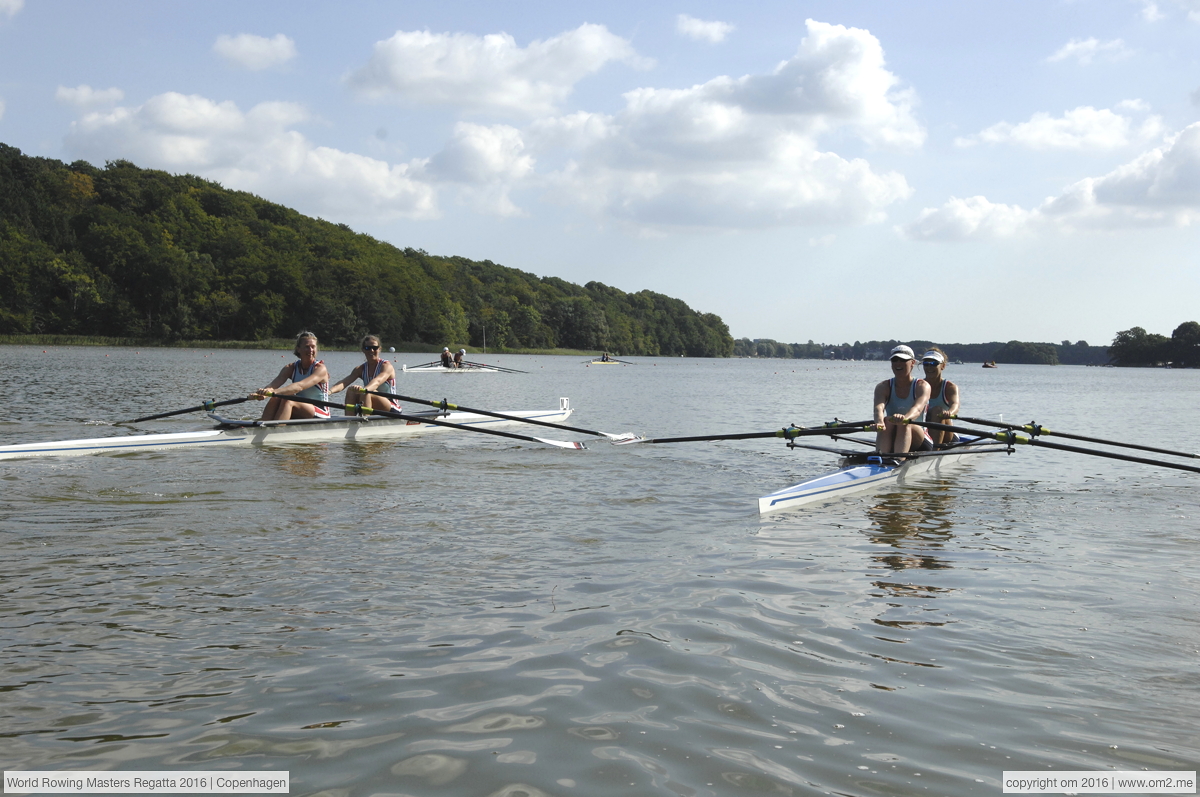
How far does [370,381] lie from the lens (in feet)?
43.4

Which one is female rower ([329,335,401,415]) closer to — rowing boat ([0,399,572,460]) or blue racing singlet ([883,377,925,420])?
rowing boat ([0,399,572,460])

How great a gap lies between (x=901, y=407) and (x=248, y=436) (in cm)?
891

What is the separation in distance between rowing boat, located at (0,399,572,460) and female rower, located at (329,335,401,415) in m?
0.26

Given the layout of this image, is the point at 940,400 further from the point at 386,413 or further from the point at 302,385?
the point at 302,385

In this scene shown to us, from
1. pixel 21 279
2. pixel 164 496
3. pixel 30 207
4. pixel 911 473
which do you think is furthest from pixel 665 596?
pixel 30 207

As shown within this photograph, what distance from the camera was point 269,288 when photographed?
95.3m

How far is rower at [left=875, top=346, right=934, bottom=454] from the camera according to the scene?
9.76m

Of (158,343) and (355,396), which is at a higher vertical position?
(158,343)

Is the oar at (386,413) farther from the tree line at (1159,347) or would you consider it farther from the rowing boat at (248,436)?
the tree line at (1159,347)

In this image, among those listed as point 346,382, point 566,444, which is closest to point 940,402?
point 566,444

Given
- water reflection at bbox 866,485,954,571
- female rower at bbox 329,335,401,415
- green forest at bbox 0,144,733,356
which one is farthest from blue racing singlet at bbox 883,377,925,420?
green forest at bbox 0,144,733,356

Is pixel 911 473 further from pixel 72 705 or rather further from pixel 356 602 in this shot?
pixel 72 705

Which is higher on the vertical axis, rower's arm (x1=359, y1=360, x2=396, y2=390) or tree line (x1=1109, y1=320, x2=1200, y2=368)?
tree line (x1=1109, y1=320, x2=1200, y2=368)

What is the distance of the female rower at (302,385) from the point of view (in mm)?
12398
